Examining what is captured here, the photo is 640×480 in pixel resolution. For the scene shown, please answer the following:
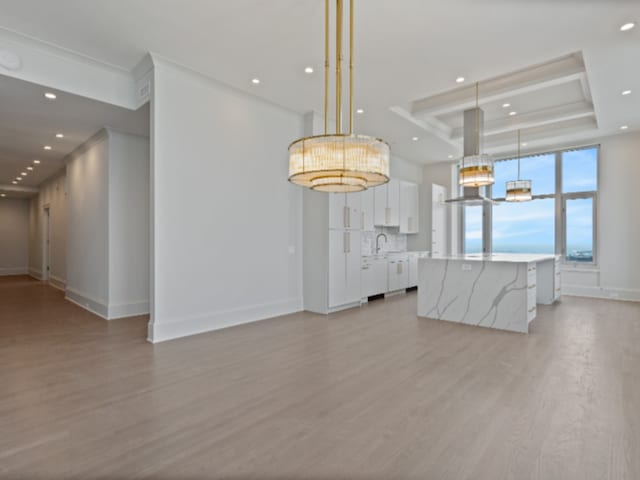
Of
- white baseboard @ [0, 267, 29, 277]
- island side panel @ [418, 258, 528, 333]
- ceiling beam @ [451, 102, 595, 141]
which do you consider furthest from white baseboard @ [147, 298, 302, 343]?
white baseboard @ [0, 267, 29, 277]

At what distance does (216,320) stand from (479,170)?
166 inches

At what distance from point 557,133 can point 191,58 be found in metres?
6.99

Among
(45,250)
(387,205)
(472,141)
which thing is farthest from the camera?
(45,250)

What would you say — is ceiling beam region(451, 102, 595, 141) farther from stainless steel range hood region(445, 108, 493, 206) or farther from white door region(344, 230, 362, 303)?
white door region(344, 230, 362, 303)

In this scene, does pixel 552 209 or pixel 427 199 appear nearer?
pixel 552 209

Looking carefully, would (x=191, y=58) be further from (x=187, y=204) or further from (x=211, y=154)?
(x=187, y=204)

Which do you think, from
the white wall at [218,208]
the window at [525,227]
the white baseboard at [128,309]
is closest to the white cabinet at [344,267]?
the white wall at [218,208]

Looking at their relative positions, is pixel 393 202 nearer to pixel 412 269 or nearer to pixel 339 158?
pixel 412 269

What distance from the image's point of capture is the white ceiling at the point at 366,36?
10.6ft

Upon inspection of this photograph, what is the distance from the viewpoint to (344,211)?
5980mm

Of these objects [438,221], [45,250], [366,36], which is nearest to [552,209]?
[438,221]

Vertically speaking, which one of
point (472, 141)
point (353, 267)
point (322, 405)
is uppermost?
point (472, 141)

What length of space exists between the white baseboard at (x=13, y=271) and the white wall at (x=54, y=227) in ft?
3.98

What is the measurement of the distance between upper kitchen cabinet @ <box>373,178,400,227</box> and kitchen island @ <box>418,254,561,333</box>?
1975 millimetres
